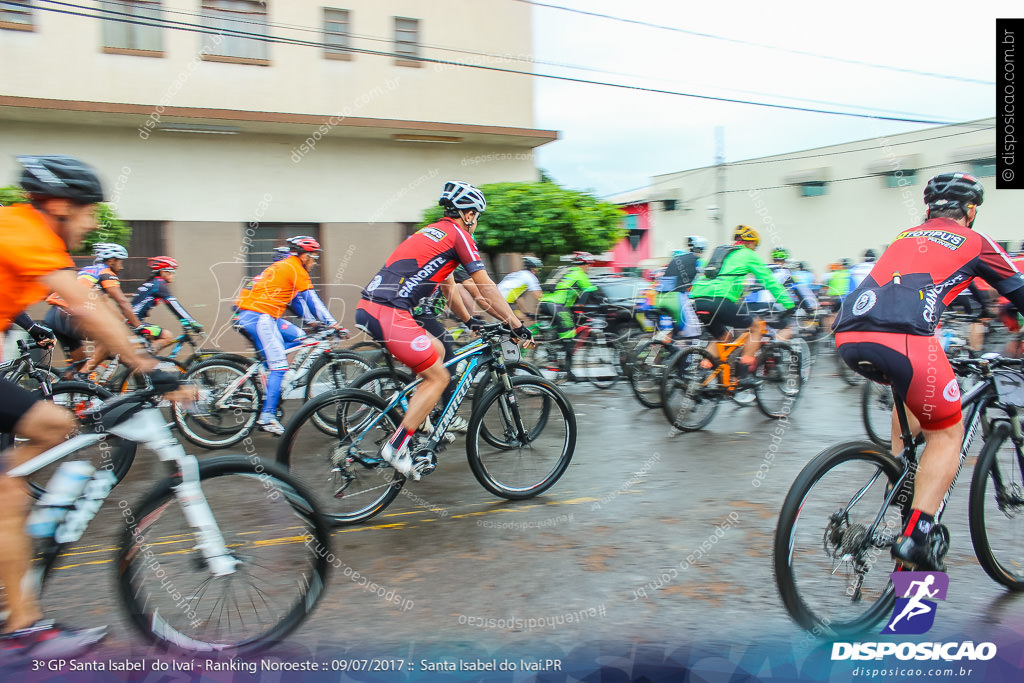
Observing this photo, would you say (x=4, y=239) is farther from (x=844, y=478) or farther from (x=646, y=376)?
(x=646, y=376)

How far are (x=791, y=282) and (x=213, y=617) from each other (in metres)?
12.6

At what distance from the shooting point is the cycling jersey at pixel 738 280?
782 centimetres

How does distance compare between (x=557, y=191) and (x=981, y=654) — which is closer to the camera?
(x=981, y=654)

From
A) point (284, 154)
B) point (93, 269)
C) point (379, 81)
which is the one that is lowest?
point (93, 269)

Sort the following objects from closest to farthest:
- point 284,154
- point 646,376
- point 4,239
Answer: point 4,239
point 646,376
point 284,154

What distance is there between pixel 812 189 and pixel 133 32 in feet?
69.3

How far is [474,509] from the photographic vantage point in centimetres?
513

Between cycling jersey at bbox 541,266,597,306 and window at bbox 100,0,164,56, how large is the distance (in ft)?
29.3

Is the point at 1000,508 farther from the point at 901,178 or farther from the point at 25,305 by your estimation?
the point at 901,178

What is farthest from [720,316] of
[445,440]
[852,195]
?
[852,195]

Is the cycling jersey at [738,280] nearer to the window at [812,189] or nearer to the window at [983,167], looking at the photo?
the window at [983,167]

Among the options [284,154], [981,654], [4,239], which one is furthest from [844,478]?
[284,154]

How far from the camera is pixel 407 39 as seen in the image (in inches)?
624

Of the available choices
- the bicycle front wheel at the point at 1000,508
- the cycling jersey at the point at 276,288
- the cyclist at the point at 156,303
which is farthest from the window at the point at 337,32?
the bicycle front wheel at the point at 1000,508
